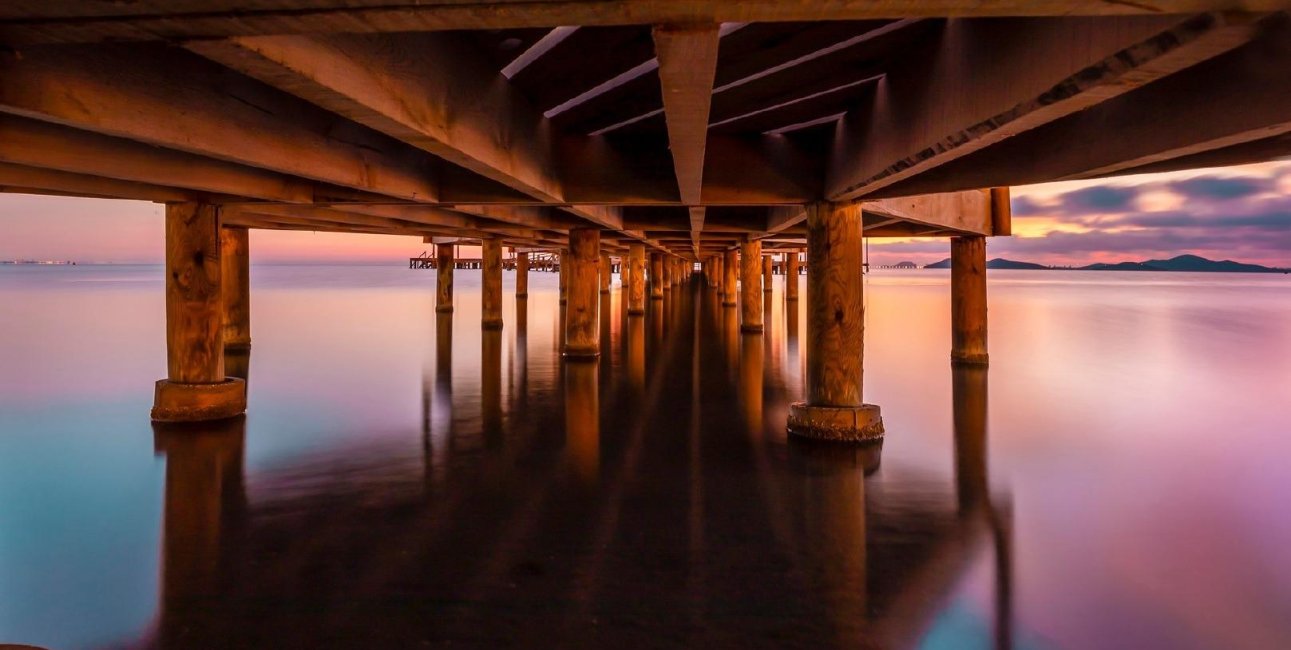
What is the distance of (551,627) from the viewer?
383 cm

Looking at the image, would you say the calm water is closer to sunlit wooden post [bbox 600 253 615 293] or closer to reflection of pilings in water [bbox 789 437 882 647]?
reflection of pilings in water [bbox 789 437 882 647]

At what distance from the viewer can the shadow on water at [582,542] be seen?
12.8 feet

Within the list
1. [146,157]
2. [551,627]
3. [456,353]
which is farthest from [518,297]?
[551,627]

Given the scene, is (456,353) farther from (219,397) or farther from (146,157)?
(146,157)

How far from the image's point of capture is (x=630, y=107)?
6.12 meters

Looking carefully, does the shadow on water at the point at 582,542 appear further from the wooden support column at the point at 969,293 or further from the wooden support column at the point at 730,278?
the wooden support column at the point at 730,278

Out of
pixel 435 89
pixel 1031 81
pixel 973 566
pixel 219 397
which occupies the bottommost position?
pixel 973 566

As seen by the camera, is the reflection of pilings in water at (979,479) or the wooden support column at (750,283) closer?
the reflection of pilings in water at (979,479)

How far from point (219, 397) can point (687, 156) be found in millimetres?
6947

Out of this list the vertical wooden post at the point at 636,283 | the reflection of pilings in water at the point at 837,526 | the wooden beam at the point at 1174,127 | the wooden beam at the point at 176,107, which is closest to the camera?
the wooden beam at the point at 1174,127

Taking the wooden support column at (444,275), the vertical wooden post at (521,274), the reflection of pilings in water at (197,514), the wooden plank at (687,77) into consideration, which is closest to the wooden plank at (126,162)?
the reflection of pilings in water at (197,514)

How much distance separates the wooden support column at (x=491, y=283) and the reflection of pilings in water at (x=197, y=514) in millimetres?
11511

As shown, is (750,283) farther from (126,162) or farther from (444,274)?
(126,162)

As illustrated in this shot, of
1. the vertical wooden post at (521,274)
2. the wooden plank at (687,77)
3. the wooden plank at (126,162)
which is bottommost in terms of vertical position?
the wooden plank at (687,77)
